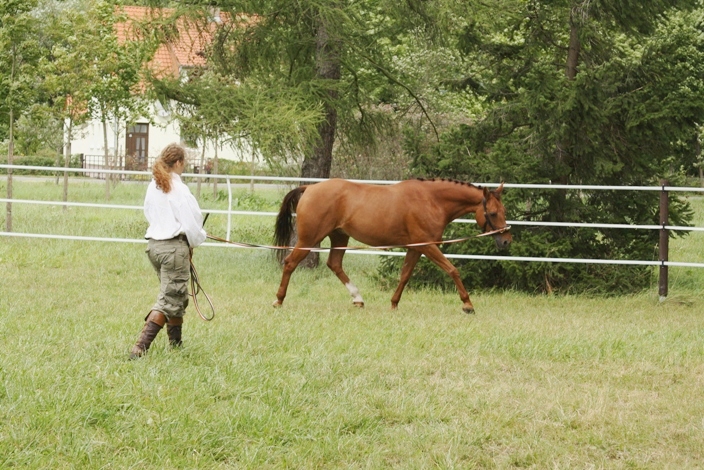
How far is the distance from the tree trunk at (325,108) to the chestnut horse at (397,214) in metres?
3.02

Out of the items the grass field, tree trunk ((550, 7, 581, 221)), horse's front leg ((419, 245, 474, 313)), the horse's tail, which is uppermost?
tree trunk ((550, 7, 581, 221))

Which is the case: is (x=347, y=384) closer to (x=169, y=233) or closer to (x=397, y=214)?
(x=169, y=233)

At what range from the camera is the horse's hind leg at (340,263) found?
1091 centimetres

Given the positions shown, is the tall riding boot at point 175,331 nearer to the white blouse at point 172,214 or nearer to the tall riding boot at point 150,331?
the tall riding boot at point 150,331

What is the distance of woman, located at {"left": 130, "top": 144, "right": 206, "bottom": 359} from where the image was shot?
7.24m

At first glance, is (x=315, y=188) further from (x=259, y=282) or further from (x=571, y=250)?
(x=571, y=250)

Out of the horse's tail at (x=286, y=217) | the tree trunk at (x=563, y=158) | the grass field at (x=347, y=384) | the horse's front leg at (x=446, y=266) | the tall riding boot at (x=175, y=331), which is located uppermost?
the tree trunk at (x=563, y=158)

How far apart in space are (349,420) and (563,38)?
1039cm

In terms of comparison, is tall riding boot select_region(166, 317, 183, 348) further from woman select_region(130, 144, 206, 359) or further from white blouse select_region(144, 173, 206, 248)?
white blouse select_region(144, 173, 206, 248)

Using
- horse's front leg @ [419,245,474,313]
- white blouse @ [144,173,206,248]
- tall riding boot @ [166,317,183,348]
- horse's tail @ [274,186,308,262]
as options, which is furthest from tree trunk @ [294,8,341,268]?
white blouse @ [144,173,206,248]

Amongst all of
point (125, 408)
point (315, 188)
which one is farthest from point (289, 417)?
point (315, 188)

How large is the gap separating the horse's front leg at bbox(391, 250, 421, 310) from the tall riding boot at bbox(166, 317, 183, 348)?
367 centimetres

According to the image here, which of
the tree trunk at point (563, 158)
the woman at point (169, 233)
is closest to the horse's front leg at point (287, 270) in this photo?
the woman at point (169, 233)

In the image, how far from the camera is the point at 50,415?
5.56 meters
